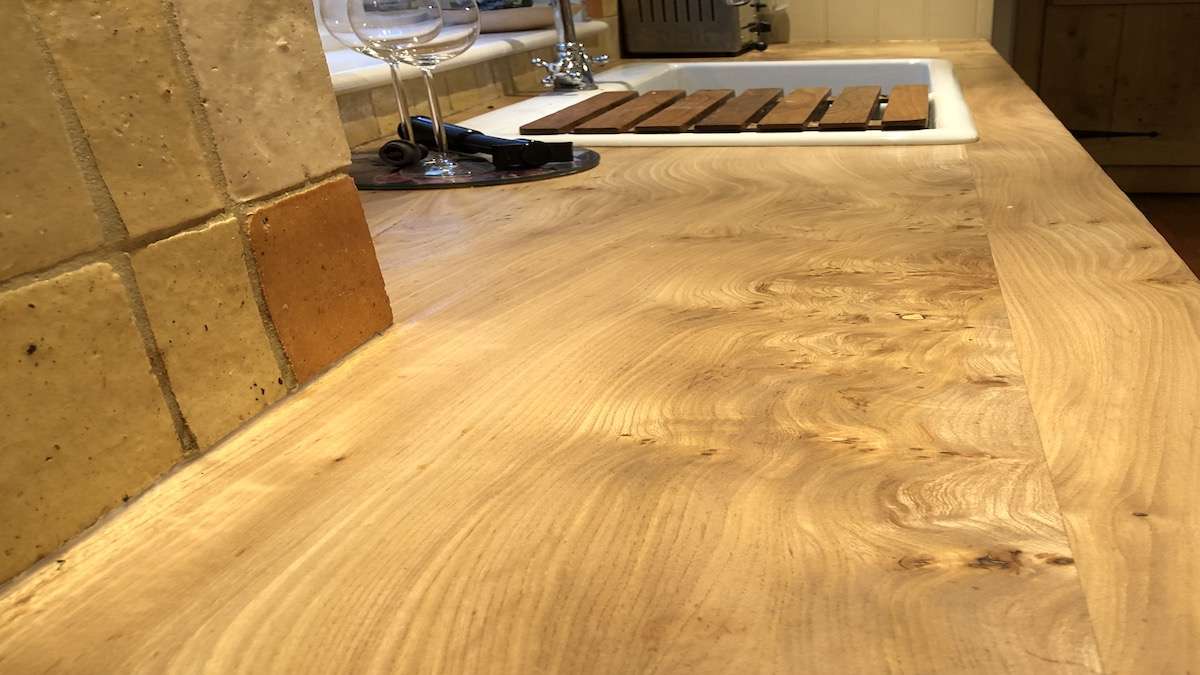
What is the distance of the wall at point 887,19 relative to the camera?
245 centimetres

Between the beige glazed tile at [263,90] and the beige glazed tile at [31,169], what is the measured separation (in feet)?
0.27

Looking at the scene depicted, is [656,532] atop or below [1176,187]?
atop

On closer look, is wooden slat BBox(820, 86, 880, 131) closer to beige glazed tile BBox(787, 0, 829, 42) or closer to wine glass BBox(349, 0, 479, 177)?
wine glass BBox(349, 0, 479, 177)

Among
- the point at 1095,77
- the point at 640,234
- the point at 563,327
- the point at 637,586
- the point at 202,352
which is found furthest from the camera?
the point at 1095,77

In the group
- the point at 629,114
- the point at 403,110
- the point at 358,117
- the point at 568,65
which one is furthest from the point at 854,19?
the point at 403,110

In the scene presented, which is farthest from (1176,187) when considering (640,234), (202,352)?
(202,352)

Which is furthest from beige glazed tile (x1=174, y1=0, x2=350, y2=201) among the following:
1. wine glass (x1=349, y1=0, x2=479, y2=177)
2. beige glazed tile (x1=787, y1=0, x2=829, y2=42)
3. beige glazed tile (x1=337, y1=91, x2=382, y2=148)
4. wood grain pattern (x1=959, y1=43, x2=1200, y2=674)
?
beige glazed tile (x1=787, y1=0, x2=829, y2=42)

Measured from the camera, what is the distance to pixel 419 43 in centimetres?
104

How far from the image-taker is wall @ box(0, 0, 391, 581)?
37 cm

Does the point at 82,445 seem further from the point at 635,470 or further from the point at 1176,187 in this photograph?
the point at 1176,187

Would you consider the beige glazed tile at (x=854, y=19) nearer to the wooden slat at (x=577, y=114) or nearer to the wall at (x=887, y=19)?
the wall at (x=887, y=19)

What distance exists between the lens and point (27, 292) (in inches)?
14.5

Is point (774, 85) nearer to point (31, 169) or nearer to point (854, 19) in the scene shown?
point (854, 19)

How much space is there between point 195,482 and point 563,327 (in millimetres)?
235
